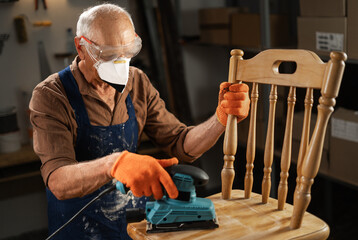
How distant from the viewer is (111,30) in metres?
1.53

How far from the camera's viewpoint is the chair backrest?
1246 mm

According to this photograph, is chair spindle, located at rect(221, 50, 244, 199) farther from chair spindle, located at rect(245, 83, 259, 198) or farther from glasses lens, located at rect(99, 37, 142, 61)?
glasses lens, located at rect(99, 37, 142, 61)

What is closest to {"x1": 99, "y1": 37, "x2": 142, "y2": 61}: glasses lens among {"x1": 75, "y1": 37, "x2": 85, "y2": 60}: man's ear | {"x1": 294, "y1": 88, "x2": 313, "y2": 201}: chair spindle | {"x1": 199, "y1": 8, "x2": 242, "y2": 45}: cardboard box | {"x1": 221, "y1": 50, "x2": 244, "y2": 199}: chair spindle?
{"x1": 75, "y1": 37, "x2": 85, "y2": 60}: man's ear

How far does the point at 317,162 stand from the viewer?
4.24ft

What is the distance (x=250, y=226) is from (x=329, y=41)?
5.03 feet

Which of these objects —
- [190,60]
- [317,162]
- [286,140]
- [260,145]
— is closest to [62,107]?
[286,140]

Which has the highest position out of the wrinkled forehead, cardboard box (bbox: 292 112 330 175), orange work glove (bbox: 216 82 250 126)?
the wrinkled forehead

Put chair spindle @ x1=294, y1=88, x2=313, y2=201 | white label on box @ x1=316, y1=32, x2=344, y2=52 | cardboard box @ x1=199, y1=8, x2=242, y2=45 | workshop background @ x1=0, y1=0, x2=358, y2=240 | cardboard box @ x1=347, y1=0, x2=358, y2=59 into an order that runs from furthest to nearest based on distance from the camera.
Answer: cardboard box @ x1=199, y1=8, x2=242, y2=45, workshop background @ x1=0, y1=0, x2=358, y2=240, white label on box @ x1=316, y1=32, x2=344, y2=52, cardboard box @ x1=347, y1=0, x2=358, y2=59, chair spindle @ x1=294, y1=88, x2=313, y2=201

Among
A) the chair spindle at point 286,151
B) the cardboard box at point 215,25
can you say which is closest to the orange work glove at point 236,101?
the chair spindle at point 286,151

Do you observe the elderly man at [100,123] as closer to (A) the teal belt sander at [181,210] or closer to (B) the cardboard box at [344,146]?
(A) the teal belt sander at [181,210]

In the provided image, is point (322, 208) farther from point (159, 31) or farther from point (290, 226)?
point (290, 226)

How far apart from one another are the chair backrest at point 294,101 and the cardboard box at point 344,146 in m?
1.18

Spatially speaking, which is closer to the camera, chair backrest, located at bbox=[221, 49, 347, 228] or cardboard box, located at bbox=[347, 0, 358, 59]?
chair backrest, located at bbox=[221, 49, 347, 228]

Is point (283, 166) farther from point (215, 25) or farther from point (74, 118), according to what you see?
point (215, 25)
